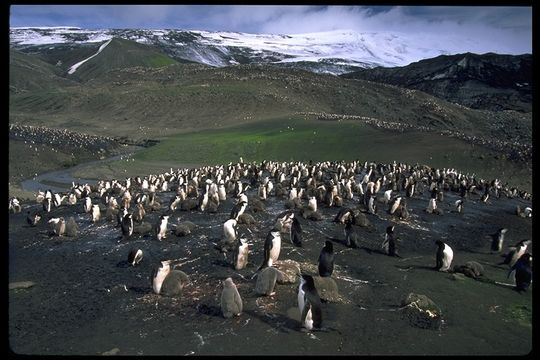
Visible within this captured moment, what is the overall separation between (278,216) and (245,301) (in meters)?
5.79

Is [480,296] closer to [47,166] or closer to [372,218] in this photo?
[372,218]

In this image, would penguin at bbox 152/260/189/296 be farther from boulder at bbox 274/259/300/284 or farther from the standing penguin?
the standing penguin

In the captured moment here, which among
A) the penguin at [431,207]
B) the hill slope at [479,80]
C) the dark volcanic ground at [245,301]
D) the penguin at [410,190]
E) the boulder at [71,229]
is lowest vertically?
the dark volcanic ground at [245,301]

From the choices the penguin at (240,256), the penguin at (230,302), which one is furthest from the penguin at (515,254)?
the penguin at (230,302)

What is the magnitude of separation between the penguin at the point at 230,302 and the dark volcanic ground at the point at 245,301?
0.43 ft

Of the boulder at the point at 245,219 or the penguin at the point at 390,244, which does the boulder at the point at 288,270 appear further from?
the boulder at the point at 245,219

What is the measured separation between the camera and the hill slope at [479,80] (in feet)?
248

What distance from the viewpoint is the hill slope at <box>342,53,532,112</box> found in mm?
75625

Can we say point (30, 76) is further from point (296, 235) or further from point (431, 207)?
point (296, 235)

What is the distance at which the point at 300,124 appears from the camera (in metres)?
41.9

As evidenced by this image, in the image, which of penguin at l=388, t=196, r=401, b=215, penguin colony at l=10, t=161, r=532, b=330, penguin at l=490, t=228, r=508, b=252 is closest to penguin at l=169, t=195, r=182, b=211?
penguin colony at l=10, t=161, r=532, b=330

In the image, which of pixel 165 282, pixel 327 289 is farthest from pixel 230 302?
pixel 327 289

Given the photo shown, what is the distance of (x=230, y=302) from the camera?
786 centimetres

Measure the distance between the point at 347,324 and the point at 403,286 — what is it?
231 cm
